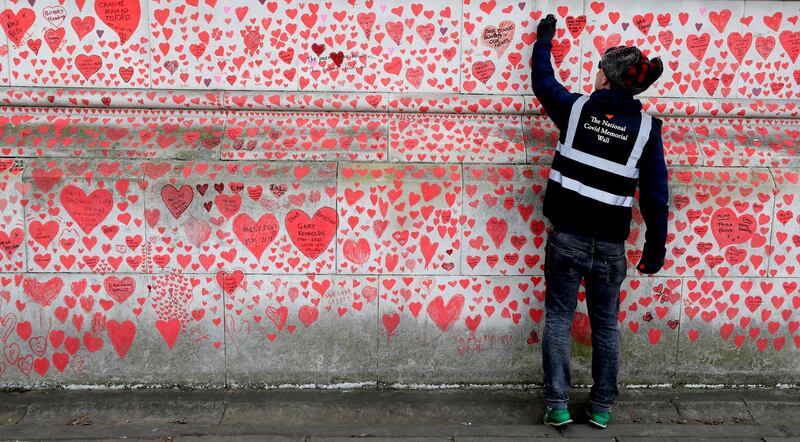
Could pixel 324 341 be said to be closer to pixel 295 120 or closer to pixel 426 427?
pixel 426 427

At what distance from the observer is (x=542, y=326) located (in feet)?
A: 13.8

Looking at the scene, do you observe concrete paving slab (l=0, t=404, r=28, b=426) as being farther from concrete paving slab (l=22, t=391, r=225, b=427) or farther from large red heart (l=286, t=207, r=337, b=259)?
large red heart (l=286, t=207, r=337, b=259)

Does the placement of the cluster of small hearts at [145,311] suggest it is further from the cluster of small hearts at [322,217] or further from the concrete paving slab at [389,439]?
the concrete paving slab at [389,439]

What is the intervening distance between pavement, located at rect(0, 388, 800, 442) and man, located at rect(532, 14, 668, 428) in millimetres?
281

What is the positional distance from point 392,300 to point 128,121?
1969 millimetres

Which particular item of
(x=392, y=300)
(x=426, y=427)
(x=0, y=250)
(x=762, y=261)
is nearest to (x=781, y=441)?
(x=762, y=261)

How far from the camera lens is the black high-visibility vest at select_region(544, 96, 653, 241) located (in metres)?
3.56

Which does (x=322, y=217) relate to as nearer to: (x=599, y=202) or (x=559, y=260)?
(x=559, y=260)

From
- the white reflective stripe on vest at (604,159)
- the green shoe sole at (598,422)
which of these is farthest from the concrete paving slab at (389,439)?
the white reflective stripe on vest at (604,159)

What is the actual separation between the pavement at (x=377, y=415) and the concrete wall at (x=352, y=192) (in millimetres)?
123

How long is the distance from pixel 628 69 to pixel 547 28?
72 cm

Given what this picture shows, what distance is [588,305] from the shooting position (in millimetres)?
3855

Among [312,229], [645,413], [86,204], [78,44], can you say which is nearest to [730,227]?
[645,413]

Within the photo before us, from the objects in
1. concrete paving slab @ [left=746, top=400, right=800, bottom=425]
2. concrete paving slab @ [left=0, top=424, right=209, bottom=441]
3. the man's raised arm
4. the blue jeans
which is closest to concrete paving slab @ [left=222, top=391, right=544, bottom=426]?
concrete paving slab @ [left=0, top=424, right=209, bottom=441]
